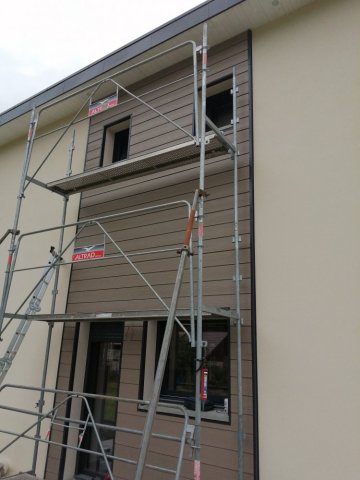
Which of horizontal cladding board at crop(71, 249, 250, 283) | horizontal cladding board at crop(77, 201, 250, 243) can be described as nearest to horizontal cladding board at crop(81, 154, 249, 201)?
horizontal cladding board at crop(77, 201, 250, 243)

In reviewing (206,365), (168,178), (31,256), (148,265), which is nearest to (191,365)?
(206,365)

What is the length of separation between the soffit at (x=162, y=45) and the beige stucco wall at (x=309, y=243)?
1.02 feet

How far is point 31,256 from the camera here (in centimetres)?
650

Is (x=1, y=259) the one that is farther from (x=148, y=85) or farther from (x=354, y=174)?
(x=354, y=174)

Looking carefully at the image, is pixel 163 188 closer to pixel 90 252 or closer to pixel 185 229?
pixel 185 229

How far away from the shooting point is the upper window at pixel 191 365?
4238 mm

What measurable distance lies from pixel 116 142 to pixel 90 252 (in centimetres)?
249

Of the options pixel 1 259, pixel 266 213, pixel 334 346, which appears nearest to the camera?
pixel 334 346

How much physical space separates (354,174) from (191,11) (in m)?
3.25

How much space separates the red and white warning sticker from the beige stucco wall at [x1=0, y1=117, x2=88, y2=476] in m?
0.90

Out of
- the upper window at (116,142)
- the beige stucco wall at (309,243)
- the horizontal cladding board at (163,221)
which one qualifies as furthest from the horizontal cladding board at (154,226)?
the upper window at (116,142)

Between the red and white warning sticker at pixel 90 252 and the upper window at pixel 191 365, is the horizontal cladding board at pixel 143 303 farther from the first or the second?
the red and white warning sticker at pixel 90 252

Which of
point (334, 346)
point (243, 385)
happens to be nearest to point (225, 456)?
point (243, 385)

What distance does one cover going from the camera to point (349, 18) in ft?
14.5
